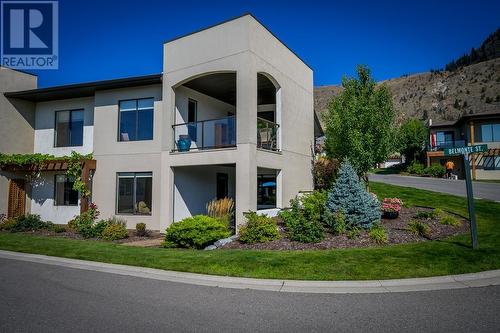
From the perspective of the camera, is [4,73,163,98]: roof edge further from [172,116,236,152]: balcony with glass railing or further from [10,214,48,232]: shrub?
[10,214,48,232]: shrub

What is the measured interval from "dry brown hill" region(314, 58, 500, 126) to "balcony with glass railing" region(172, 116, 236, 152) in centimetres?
6494

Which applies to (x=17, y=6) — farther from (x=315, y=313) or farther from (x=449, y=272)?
(x=449, y=272)

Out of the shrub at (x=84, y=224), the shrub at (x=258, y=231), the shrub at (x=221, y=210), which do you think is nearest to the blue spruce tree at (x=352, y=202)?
the shrub at (x=258, y=231)

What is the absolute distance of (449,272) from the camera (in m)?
7.01

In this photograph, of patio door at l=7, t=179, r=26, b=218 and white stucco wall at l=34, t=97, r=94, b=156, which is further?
patio door at l=7, t=179, r=26, b=218

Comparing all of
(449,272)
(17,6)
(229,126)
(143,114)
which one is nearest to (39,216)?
(143,114)

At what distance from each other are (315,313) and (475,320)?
84.9 inches

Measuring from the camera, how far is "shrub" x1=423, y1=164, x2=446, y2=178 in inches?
1458

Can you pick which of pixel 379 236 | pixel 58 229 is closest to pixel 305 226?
pixel 379 236

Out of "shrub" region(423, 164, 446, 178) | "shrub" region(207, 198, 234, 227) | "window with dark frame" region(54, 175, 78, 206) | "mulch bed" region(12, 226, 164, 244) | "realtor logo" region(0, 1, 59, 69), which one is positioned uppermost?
"realtor logo" region(0, 1, 59, 69)

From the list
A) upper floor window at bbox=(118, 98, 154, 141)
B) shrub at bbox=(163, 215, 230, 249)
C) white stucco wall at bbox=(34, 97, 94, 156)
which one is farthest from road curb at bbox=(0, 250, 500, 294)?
white stucco wall at bbox=(34, 97, 94, 156)

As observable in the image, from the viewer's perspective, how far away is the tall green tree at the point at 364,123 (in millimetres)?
15086

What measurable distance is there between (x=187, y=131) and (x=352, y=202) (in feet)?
25.2

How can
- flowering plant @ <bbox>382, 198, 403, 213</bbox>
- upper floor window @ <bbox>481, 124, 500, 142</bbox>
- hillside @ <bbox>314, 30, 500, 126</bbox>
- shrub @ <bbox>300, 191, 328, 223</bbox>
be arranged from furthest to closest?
hillside @ <bbox>314, 30, 500, 126</bbox> → upper floor window @ <bbox>481, 124, 500, 142</bbox> → flowering plant @ <bbox>382, 198, 403, 213</bbox> → shrub @ <bbox>300, 191, 328, 223</bbox>
